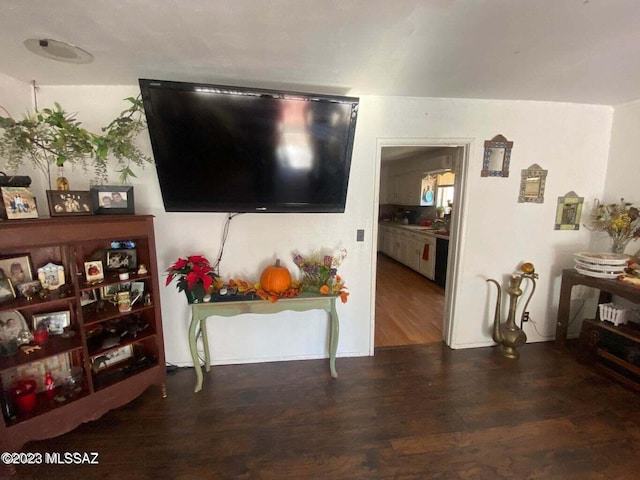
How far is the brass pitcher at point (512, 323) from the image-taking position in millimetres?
2346

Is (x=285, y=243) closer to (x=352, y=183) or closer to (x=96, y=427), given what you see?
(x=352, y=183)

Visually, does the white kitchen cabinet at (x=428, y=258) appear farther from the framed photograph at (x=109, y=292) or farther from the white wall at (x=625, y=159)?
the framed photograph at (x=109, y=292)

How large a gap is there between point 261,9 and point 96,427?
2.54 metres

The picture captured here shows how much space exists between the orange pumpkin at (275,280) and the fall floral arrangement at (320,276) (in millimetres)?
152

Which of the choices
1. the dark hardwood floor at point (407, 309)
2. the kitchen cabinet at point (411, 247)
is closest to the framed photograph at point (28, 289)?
the dark hardwood floor at point (407, 309)

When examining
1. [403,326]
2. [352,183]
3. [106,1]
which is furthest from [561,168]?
[106,1]

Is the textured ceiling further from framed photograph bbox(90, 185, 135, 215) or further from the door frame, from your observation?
framed photograph bbox(90, 185, 135, 215)

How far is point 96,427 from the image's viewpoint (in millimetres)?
1677

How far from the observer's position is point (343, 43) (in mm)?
1376

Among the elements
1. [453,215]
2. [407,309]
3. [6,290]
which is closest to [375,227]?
[453,215]

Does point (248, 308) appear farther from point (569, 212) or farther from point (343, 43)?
point (569, 212)

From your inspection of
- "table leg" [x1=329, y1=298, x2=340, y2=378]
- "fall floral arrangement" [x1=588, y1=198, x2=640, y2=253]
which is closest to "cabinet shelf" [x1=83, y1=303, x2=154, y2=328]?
"table leg" [x1=329, y1=298, x2=340, y2=378]

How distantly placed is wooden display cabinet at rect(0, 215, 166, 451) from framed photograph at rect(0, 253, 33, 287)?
31 mm

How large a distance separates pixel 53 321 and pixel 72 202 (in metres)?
0.78
